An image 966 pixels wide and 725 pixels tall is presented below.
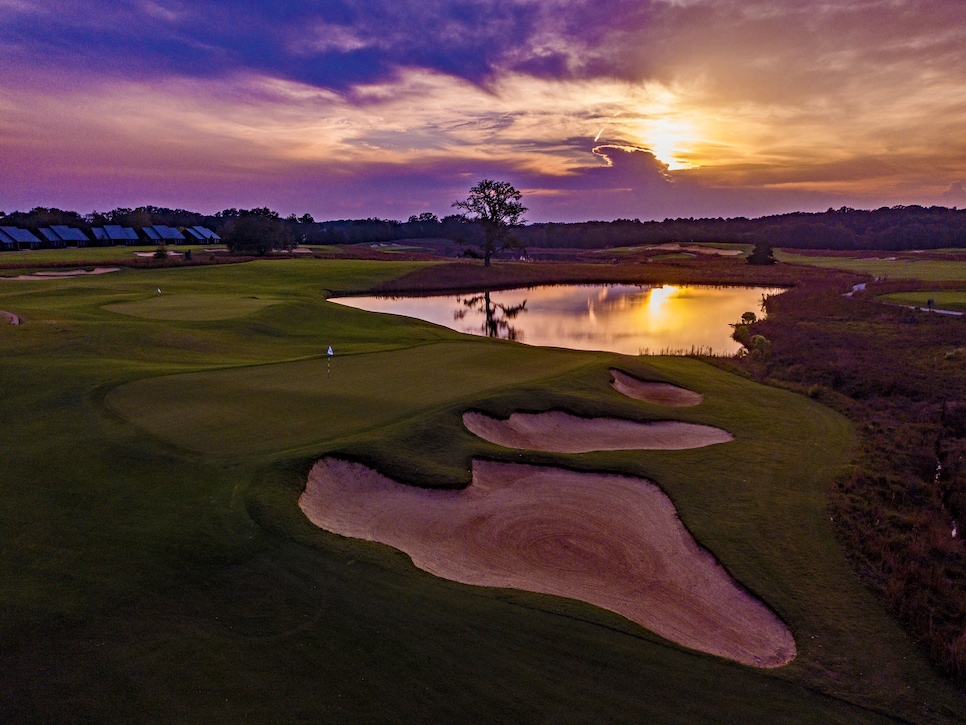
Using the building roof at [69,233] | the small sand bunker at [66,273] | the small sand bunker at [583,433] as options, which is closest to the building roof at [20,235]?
the building roof at [69,233]

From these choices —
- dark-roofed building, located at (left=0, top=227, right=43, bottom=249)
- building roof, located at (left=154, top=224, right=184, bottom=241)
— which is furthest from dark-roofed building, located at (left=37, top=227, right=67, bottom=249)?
building roof, located at (left=154, top=224, right=184, bottom=241)

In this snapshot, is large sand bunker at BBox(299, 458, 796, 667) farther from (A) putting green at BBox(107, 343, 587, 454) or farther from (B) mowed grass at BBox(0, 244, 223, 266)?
(B) mowed grass at BBox(0, 244, 223, 266)

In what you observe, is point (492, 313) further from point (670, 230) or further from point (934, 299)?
point (670, 230)

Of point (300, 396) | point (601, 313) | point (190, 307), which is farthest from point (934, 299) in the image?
point (190, 307)

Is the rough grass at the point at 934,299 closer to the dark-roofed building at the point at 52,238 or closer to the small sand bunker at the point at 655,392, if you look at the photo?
the small sand bunker at the point at 655,392

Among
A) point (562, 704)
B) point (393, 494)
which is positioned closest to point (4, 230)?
point (393, 494)

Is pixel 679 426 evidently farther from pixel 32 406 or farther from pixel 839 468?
pixel 32 406
